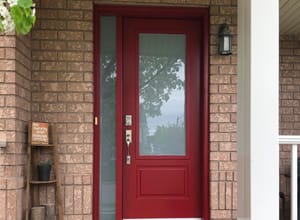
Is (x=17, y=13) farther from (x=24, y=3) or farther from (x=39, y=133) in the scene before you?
(x=39, y=133)

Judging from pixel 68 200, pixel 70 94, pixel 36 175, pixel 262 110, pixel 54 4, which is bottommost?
pixel 68 200

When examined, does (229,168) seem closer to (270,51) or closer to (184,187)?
(184,187)

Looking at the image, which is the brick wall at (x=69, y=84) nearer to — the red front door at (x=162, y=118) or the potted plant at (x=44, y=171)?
the potted plant at (x=44, y=171)

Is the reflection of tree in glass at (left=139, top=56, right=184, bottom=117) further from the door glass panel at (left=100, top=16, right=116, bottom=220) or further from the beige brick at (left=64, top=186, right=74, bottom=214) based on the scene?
the beige brick at (left=64, top=186, right=74, bottom=214)

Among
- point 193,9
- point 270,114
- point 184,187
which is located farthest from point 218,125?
point 270,114

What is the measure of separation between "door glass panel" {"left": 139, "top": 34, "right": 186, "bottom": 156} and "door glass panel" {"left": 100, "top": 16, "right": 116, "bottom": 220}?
279mm

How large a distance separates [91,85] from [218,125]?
4.22 ft

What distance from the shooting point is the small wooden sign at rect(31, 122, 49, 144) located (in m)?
3.04

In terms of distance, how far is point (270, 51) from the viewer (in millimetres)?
1673

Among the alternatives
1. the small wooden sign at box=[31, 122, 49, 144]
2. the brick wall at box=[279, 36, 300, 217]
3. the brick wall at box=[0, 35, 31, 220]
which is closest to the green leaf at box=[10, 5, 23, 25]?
the brick wall at box=[0, 35, 31, 220]

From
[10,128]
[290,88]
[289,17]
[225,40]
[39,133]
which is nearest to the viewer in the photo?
[10,128]

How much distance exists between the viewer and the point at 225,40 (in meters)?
3.33

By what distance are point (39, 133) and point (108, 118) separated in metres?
0.68

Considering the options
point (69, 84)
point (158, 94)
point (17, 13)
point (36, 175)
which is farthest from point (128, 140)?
point (17, 13)
